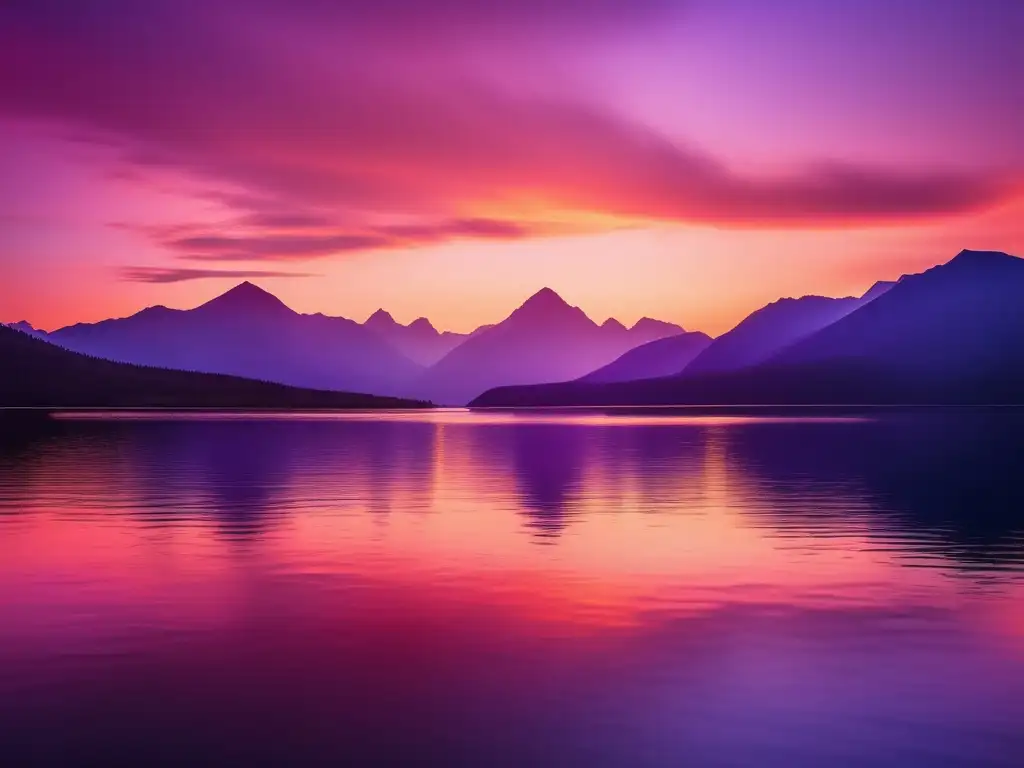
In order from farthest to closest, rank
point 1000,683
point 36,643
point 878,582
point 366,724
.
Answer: point 878,582, point 36,643, point 1000,683, point 366,724

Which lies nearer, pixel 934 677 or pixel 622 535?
pixel 934 677

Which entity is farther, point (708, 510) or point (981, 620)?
point (708, 510)

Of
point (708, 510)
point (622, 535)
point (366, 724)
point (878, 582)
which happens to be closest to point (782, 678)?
point (366, 724)

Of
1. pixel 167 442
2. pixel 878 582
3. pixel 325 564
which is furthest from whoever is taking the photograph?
pixel 167 442

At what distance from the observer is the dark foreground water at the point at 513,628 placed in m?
18.9

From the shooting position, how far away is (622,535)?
45.1m

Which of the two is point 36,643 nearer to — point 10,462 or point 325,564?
point 325,564

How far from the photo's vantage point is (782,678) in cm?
2277

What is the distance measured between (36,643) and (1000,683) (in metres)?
20.4

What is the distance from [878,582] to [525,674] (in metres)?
15.7

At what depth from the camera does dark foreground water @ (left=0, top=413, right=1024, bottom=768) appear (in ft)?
62.0

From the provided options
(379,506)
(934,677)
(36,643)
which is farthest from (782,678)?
(379,506)

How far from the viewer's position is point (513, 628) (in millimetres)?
27500

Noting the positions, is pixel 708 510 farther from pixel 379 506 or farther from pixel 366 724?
pixel 366 724
